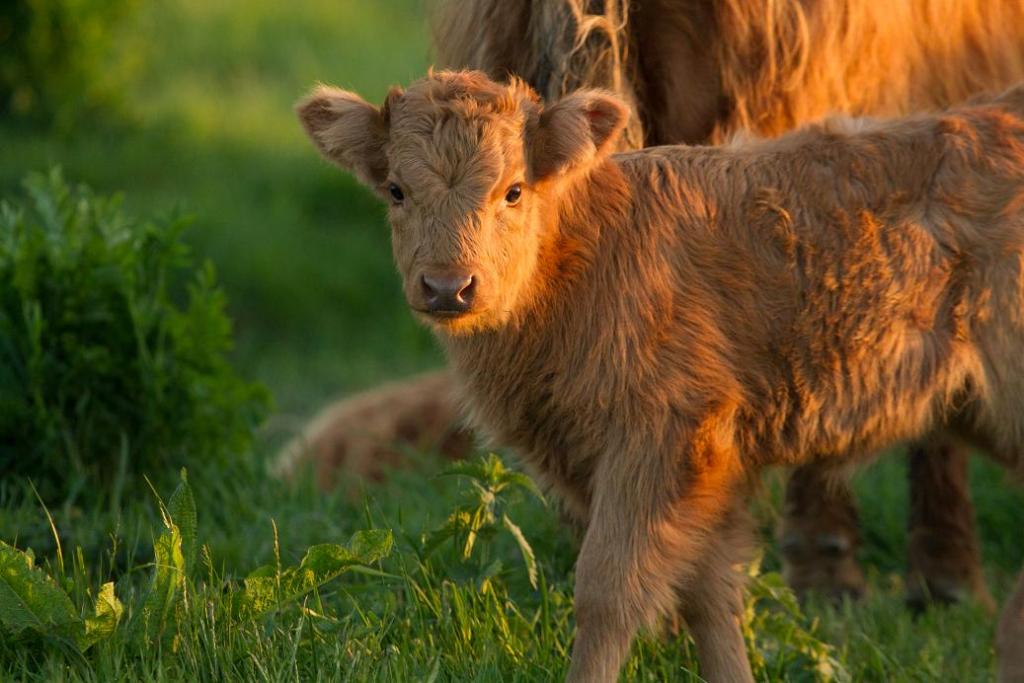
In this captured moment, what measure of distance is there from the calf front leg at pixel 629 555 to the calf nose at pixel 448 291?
62cm

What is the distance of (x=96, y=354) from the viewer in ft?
19.5

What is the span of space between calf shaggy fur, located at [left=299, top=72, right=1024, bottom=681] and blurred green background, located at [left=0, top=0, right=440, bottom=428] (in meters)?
4.93

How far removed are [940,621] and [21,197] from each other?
6.28 meters

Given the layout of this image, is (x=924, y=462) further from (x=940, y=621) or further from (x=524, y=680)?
(x=524, y=680)

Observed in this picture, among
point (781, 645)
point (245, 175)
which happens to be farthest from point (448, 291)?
point (245, 175)

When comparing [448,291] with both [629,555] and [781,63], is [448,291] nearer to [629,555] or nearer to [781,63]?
[629,555]

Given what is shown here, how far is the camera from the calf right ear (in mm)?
4246

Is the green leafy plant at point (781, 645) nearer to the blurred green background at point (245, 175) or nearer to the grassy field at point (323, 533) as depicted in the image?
the grassy field at point (323, 533)

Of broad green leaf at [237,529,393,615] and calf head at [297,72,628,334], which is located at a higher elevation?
calf head at [297,72,628,334]

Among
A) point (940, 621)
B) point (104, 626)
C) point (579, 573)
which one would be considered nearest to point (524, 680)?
point (579, 573)

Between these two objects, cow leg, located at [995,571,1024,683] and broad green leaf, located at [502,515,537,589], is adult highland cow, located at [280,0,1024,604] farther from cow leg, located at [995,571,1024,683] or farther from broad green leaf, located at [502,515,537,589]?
cow leg, located at [995,571,1024,683]

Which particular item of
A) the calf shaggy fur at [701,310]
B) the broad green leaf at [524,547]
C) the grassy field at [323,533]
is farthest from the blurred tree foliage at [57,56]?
the broad green leaf at [524,547]

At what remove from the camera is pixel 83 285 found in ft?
19.6

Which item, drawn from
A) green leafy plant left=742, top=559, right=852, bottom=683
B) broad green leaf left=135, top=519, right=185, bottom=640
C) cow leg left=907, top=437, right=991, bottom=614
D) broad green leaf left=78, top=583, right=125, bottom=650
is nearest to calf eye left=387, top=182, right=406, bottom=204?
broad green leaf left=135, top=519, right=185, bottom=640
